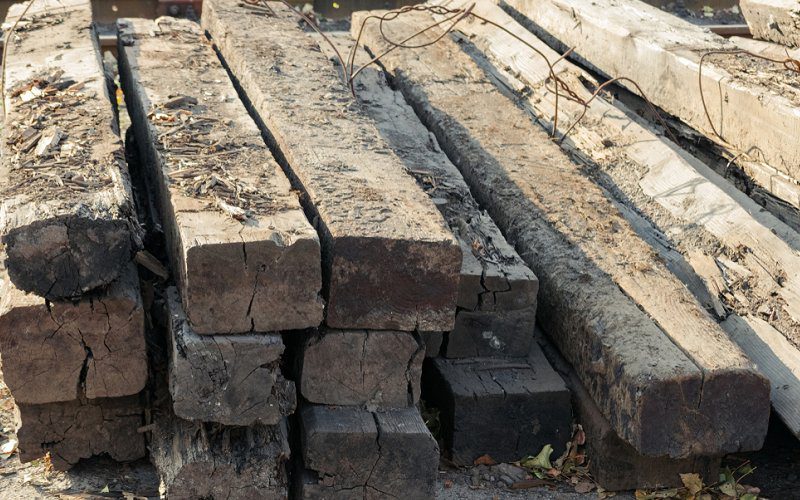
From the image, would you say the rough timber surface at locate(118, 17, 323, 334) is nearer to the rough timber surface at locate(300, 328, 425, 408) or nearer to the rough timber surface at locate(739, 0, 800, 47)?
the rough timber surface at locate(300, 328, 425, 408)

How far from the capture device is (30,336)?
3.68 meters

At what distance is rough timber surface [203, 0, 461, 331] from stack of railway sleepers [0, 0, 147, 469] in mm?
741

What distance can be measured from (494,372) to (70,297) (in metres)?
1.78

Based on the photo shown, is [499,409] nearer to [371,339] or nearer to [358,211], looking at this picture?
[371,339]

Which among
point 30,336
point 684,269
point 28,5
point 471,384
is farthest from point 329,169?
point 28,5

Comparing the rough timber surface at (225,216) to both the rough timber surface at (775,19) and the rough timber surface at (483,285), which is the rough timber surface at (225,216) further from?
the rough timber surface at (775,19)

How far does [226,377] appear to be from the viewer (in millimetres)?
3568

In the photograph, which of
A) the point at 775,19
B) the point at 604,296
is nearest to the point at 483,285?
the point at 604,296

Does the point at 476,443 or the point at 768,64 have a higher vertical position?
the point at 768,64

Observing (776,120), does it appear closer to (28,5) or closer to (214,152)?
(214,152)

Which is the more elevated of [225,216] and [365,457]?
[225,216]

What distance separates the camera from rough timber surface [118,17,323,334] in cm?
352

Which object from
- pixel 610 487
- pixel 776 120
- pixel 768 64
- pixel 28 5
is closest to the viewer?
pixel 610 487

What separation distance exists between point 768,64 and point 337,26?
5703 mm
